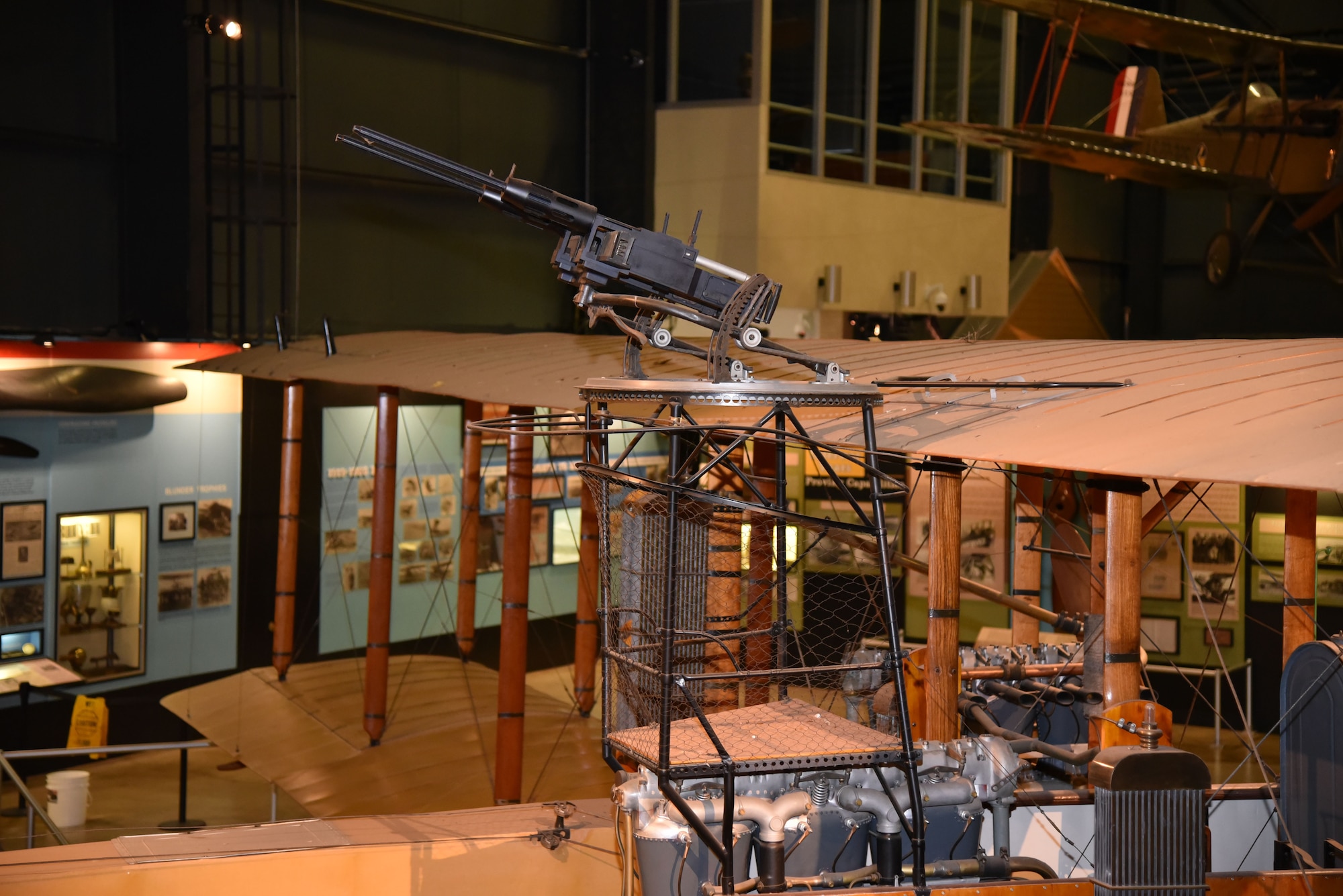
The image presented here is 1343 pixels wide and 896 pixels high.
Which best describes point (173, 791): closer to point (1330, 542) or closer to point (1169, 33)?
point (1330, 542)

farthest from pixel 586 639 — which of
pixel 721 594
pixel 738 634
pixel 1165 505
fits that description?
pixel 738 634

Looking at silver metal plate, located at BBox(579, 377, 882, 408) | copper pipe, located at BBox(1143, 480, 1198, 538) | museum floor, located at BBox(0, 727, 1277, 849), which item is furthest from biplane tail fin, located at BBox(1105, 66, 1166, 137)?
silver metal plate, located at BBox(579, 377, 882, 408)

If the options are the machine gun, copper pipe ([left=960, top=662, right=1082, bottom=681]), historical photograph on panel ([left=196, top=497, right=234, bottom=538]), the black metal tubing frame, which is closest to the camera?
the black metal tubing frame

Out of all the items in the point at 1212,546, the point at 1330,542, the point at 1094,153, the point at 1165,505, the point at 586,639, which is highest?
the point at 1094,153

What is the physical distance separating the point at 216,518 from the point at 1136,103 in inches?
356

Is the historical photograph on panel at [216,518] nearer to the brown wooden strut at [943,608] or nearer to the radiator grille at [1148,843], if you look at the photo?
the brown wooden strut at [943,608]

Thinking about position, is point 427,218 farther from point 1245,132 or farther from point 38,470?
point 1245,132

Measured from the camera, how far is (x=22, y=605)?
28.2 ft

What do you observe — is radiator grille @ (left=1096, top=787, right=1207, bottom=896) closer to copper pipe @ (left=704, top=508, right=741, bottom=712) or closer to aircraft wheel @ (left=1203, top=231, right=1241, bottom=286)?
copper pipe @ (left=704, top=508, right=741, bottom=712)

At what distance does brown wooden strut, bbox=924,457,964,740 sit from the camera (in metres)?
5.41

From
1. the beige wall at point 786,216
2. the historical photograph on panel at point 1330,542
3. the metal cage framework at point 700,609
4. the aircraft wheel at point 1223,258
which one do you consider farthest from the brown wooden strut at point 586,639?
the aircraft wheel at point 1223,258

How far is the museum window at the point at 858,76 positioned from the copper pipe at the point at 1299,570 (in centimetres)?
551

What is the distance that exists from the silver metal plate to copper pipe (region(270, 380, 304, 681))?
21.5 feet

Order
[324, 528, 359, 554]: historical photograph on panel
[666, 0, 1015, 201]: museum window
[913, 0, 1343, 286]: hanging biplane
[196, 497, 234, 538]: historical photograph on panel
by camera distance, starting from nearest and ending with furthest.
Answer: [196, 497, 234, 538]: historical photograph on panel
[324, 528, 359, 554]: historical photograph on panel
[913, 0, 1343, 286]: hanging biplane
[666, 0, 1015, 201]: museum window
